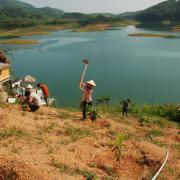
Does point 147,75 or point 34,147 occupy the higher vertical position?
point 34,147

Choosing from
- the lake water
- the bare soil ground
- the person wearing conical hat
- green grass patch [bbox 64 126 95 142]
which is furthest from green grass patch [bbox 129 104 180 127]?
green grass patch [bbox 64 126 95 142]

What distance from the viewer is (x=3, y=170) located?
255 inches

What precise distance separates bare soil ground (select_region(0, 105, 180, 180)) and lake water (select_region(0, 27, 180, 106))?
1632 cm

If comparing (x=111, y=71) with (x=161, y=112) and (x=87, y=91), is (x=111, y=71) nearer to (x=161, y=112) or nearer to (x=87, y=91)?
(x=161, y=112)

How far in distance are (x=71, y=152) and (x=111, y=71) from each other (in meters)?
32.7

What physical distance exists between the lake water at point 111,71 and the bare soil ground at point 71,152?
16319mm

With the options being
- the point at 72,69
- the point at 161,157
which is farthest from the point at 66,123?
the point at 72,69

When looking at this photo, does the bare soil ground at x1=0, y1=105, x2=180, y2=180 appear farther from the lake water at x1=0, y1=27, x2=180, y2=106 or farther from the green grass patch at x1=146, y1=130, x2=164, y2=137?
the lake water at x1=0, y1=27, x2=180, y2=106

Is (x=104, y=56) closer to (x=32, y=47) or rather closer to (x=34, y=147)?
(x=32, y=47)

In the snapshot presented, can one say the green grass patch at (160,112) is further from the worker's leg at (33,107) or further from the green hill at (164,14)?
the green hill at (164,14)

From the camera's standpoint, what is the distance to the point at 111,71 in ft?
133

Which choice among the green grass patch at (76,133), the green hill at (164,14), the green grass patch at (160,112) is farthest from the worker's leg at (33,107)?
the green hill at (164,14)

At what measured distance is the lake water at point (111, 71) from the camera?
29.8 metres

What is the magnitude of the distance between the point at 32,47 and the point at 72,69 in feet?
89.8
